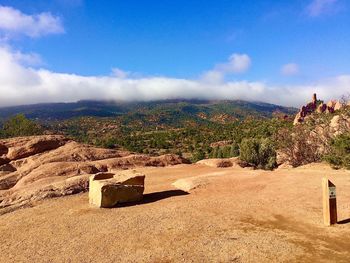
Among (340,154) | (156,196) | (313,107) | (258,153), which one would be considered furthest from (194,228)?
(313,107)

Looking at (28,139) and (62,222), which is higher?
(28,139)

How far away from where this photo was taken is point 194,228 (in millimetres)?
14477

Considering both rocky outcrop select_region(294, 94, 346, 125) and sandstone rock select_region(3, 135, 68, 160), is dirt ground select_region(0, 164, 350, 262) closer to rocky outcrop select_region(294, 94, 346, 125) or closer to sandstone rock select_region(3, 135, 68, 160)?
sandstone rock select_region(3, 135, 68, 160)

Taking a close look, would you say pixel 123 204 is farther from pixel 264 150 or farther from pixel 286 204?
pixel 264 150

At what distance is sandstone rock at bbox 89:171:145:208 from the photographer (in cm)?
1831

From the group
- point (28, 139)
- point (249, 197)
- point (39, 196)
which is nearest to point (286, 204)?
point (249, 197)

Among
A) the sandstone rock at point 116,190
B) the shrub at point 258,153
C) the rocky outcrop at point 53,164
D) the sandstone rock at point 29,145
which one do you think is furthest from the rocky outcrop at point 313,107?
the sandstone rock at point 116,190

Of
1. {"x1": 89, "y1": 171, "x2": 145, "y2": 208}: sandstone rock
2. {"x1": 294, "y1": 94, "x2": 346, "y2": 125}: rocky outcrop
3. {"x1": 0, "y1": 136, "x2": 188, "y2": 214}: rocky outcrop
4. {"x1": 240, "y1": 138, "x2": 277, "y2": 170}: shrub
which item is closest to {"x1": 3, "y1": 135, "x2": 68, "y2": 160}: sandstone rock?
{"x1": 0, "y1": 136, "x2": 188, "y2": 214}: rocky outcrop

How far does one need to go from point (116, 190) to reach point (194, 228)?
18.5ft

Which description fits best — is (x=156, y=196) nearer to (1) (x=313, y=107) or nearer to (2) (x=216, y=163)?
(2) (x=216, y=163)

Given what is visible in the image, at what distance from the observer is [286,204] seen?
1739 cm

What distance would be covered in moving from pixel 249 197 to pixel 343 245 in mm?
7064

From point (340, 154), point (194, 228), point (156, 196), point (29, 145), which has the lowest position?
point (156, 196)

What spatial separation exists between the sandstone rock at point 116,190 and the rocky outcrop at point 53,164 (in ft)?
12.9
